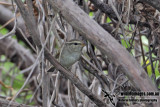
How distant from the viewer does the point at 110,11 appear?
8.28 feet

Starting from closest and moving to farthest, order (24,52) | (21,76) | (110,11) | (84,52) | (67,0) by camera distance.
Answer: (67,0) → (110,11) → (84,52) → (24,52) → (21,76)

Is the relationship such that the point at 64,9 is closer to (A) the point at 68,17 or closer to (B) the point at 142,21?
(A) the point at 68,17

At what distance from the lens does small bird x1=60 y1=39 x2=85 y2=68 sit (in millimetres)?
2728

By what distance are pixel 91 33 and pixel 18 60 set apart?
386 centimetres

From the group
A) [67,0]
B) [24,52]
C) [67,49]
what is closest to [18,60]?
[24,52]

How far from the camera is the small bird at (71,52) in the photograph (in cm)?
273

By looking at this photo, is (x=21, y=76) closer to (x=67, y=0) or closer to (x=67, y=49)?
(x=67, y=49)

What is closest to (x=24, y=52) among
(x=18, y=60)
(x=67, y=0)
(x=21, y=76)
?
(x=18, y=60)

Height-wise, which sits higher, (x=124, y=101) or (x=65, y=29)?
(x=65, y=29)

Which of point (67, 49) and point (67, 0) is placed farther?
point (67, 49)

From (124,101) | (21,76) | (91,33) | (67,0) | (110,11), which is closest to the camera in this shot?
(91,33)

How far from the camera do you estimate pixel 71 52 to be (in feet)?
9.68

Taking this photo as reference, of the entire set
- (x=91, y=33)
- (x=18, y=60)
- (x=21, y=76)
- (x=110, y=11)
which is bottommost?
(x=21, y=76)

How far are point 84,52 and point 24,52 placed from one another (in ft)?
8.30
